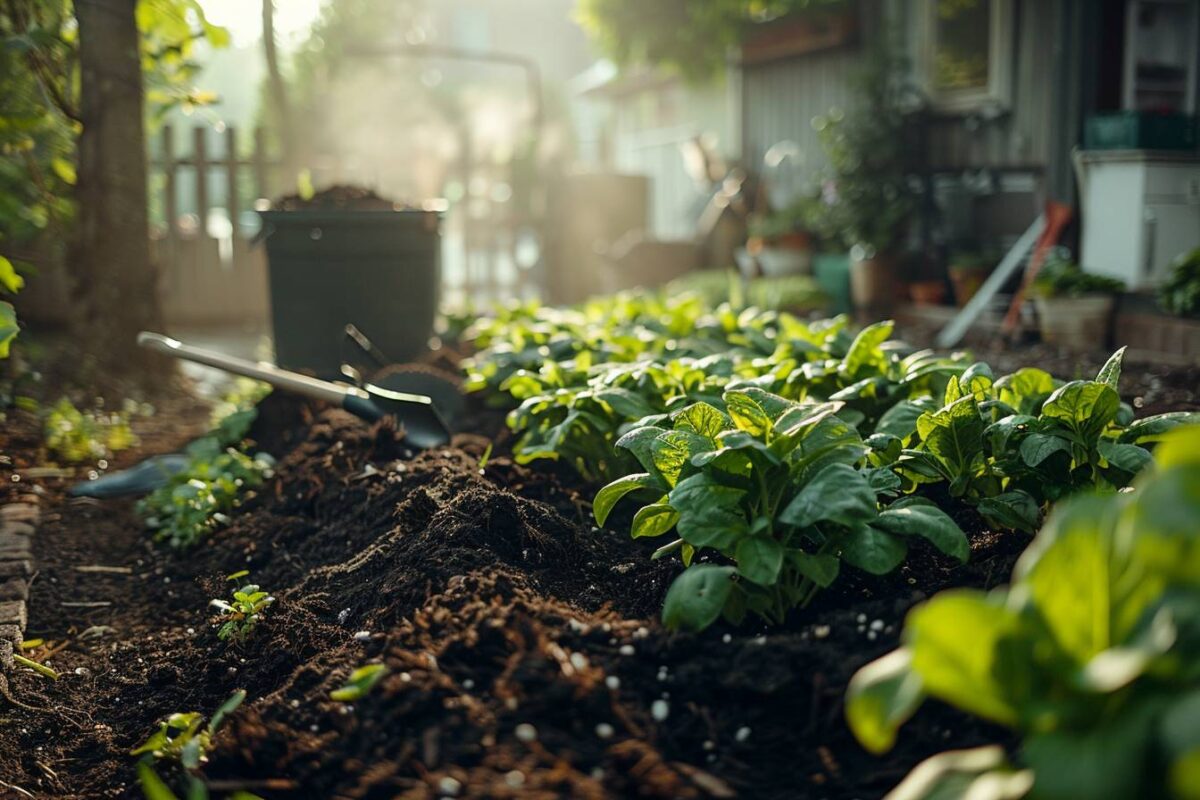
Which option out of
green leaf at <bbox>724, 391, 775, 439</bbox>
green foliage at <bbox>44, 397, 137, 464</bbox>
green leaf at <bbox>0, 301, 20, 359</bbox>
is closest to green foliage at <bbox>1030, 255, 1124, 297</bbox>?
green leaf at <bbox>724, 391, 775, 439</bbox>

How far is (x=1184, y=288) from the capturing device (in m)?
5.79

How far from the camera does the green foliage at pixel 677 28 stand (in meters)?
11.3

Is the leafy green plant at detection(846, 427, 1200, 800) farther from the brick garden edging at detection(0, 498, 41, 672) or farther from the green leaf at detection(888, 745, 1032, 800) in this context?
the brick garden edging at detection(0, 498, 41, 672)

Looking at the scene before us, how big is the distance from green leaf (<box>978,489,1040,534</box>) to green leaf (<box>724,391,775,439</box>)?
503mm

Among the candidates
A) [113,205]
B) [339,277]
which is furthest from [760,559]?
[113,205]

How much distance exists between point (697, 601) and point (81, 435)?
366cm

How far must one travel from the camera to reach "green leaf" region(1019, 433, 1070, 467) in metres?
2.34

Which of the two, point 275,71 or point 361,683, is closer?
point 361,683

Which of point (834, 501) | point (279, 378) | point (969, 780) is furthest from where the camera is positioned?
point (279, 378)

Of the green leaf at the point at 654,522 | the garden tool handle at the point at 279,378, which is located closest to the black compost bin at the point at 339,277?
the garden tool handle at the point at 279,378

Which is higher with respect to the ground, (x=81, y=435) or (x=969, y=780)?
(x=969, y=780)

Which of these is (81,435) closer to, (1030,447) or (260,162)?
(1030,447)

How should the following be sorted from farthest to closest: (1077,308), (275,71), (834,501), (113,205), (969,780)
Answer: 1. (275,71)
2. (1077,308)
3. (113,205)
4. (834,501)
5. (969,780)

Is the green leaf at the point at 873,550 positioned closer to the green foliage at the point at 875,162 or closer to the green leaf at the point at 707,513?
the green leaf at the point at 707,513
